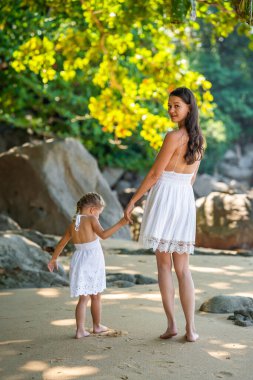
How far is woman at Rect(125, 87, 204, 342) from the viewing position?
412 cm

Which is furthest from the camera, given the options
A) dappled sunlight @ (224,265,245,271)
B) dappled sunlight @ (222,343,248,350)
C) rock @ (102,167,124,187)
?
rock @ (102,167,124,187)

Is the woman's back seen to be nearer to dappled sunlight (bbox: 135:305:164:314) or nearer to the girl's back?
the girl's back

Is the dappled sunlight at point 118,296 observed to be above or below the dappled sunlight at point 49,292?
above

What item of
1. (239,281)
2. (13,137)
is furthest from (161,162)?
(13,137)

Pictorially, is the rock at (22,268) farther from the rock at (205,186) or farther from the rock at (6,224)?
the rock at (205,186)

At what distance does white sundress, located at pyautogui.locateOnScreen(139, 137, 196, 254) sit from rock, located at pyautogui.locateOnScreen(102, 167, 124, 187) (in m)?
16.0

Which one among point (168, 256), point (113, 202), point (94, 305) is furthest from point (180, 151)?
point (113, 202)

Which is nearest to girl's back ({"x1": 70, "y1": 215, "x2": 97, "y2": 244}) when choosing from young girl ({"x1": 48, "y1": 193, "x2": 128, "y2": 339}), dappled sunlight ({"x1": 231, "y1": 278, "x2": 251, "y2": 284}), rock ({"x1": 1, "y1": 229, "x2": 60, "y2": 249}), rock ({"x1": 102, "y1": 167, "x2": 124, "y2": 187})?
young girl ({"x1": 48, "y1": 193, "x2": 128, "y2": 339})

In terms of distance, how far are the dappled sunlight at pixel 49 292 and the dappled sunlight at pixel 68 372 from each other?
2.22m

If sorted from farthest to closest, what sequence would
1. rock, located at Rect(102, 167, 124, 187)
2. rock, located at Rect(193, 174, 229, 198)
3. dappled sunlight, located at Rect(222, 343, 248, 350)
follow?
rock, located at Rect(193, 174, 229, 198)
rock, located at Rect(102, 167, 124, 187)
dappled sunlight, located at Rect(222, 343, 248, 350)

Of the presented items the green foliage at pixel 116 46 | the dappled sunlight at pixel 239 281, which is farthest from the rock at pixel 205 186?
the dappled sunlight at pixel 239 281

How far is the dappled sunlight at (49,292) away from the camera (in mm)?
5598

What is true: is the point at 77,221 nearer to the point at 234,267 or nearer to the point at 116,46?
the point at 234,267

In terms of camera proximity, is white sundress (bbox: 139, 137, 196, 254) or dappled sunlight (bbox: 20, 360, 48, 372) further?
white sundress (bbox: 139, 137, 196, 254)
